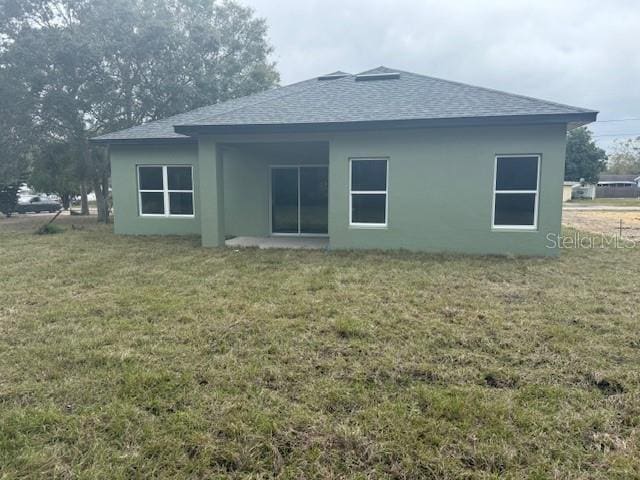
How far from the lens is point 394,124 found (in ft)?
30.3

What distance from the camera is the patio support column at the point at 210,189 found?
33.8ft

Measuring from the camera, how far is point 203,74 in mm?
19703

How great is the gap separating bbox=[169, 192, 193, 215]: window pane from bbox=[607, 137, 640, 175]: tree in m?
83.3

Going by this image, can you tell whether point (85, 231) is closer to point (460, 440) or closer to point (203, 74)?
point (203, 74)

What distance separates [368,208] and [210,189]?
12.7ft

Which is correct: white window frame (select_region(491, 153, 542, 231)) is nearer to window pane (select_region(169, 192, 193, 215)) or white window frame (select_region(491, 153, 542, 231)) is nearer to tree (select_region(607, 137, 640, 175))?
window pane (select_region(169, 192, 193, 215))

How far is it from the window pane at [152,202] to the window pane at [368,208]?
637 cm

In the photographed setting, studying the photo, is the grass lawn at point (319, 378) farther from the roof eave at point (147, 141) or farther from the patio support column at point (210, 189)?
the roof eave at point (147, 141)

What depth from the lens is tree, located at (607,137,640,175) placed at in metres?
74.1

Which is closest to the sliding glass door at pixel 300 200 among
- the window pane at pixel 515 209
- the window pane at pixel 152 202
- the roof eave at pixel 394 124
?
the roof eave at pixel 394 124

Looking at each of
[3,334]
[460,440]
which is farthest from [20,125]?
[460,440]

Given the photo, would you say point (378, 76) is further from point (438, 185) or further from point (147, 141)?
point (147, 141)

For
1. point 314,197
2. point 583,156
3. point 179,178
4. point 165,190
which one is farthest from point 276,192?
point 583,156

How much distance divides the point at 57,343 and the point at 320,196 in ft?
29.5
